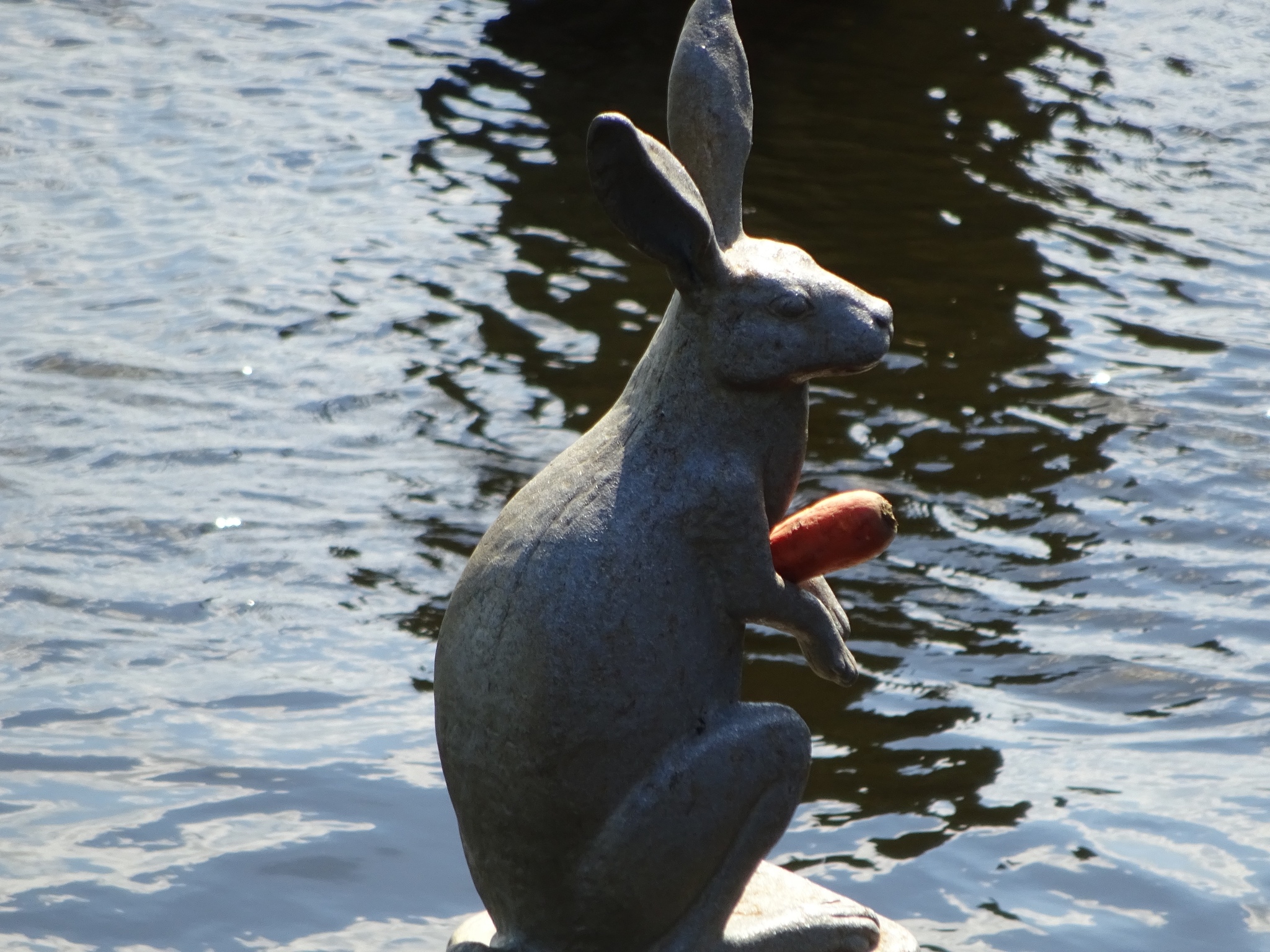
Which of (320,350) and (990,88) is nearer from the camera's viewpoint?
(320,350)

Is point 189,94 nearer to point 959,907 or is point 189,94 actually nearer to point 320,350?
point 320,350

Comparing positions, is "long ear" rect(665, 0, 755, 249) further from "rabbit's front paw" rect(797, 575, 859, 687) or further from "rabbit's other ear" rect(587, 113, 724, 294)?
"rabbit's front paw" rect(797, 575, 859, 687)

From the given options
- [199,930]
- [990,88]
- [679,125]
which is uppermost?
[679,125]

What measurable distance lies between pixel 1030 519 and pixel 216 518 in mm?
3300

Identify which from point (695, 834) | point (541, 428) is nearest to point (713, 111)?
point (695, 834)

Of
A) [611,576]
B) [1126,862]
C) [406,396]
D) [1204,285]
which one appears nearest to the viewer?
[611,576]

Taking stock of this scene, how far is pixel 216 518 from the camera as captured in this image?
6742 millimetres

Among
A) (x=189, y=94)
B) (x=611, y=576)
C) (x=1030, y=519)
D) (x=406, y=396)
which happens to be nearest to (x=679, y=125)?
(x=611, y=576)

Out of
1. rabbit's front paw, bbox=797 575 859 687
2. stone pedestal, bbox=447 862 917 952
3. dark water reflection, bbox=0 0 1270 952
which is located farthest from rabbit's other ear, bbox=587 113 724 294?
dark water reflection, bbox=0 0 1270 952

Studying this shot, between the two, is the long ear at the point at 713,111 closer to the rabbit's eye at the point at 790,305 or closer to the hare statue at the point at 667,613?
the hare statue at the point at 667,613

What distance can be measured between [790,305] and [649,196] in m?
0.34

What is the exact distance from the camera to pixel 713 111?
9.37 ft

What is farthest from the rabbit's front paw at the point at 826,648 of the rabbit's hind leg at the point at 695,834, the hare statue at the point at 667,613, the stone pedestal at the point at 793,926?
the stone pedestal at the point at 793,926

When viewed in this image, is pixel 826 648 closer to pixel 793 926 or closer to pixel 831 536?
pixel 831 536
